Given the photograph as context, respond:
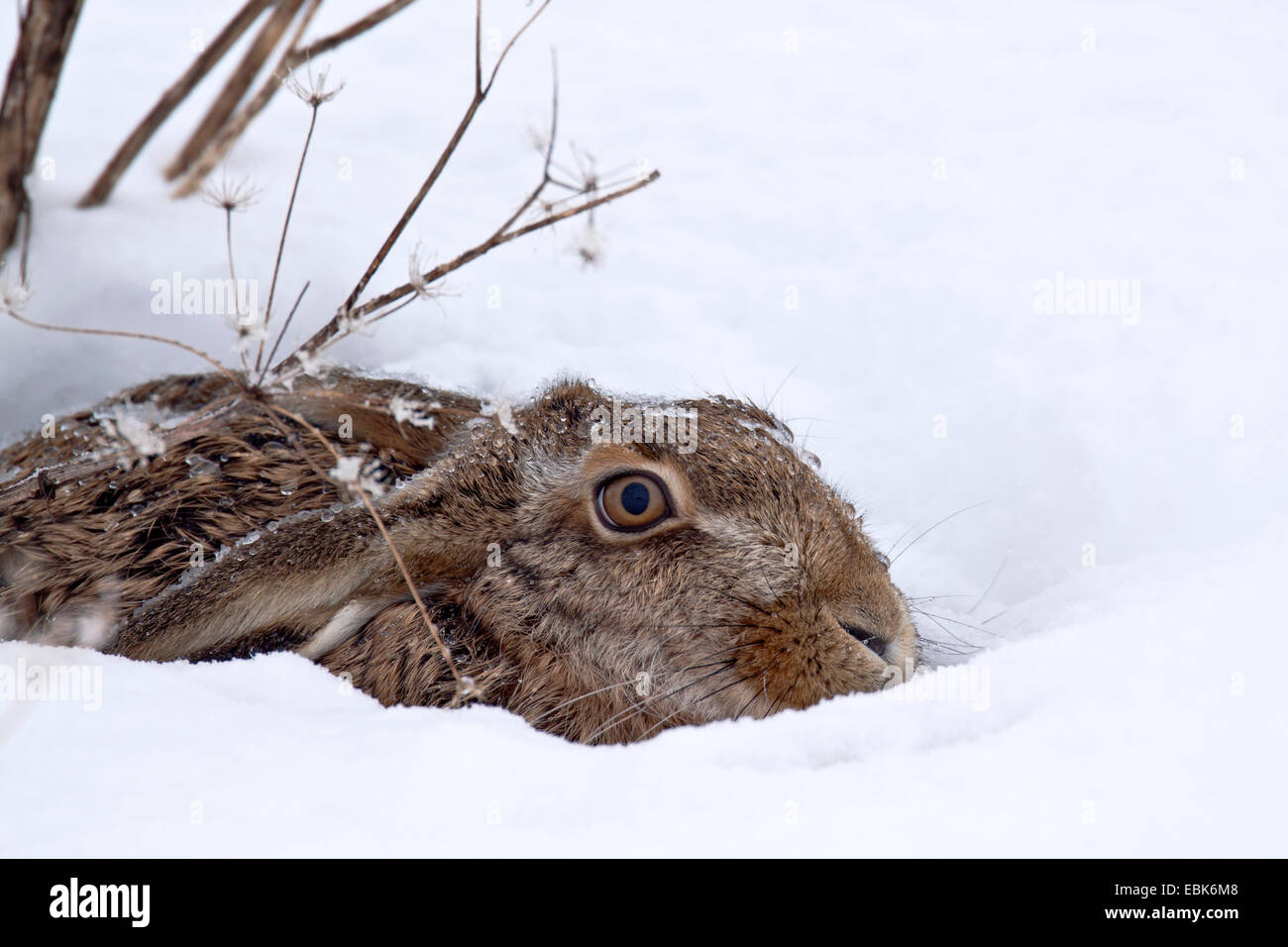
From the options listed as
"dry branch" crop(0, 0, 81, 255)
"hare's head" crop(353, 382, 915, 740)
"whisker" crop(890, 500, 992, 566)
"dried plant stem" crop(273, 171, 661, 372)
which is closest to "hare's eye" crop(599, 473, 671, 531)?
"hare's head" crop(353, 382, 915, 740)

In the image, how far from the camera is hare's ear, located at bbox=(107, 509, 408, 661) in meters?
2.60

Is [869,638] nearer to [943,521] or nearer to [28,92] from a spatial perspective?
[943,521]

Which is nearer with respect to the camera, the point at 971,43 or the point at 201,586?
the point at 201,586

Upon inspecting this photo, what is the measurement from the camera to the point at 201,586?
261 centimetres

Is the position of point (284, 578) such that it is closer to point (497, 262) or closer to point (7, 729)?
point (7, 729)

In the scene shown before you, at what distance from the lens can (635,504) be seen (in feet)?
9.90

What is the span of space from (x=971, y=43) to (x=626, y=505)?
13.2 ft

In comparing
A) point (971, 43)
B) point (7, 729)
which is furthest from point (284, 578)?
point (971, 43)

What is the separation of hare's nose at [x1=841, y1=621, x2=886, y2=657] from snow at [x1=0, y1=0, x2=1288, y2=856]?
0.46 m

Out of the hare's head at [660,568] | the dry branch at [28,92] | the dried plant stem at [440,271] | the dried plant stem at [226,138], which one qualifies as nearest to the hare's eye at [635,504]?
the hare's head at [660,568]

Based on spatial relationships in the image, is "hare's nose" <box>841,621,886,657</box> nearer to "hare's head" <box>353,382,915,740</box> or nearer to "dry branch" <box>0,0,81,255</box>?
"hare's head" <box>353,382,915,740</box>

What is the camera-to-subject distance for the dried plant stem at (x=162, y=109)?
4.07 metres

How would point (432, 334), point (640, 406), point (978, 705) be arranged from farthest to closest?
point (432, 334), point (640, 406), point (978, 705)

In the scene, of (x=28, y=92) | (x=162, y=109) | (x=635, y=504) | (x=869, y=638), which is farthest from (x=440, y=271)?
(x=162, y=109)
